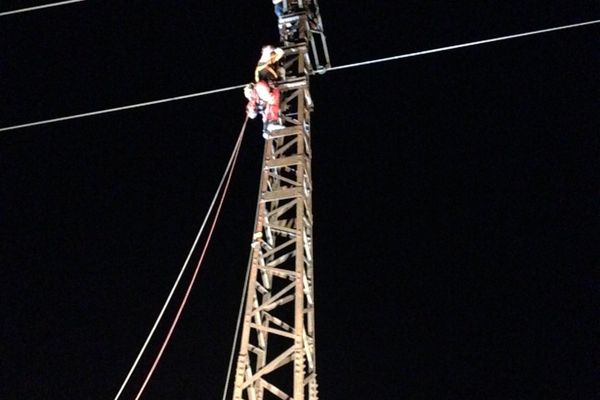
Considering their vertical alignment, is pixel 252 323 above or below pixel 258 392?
above

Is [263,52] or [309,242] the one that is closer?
[309,242]

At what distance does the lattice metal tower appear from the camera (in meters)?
5.92

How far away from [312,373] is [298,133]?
9.95ft

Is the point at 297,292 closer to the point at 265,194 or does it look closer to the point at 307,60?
the point at 265,194

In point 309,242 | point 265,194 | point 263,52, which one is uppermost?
point 263,52

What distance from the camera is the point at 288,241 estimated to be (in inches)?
264

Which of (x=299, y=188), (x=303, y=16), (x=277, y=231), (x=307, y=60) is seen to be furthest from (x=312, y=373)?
(x=303, y=16)

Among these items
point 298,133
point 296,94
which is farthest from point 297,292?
point 296,94

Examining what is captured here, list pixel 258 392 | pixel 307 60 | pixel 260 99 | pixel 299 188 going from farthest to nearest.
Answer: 1. pixel 307 60
2. pixel 260 99
3. pixel 299 188
4. pixel 258 392

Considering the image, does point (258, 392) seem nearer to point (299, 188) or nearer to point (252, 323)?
point (252, 323)

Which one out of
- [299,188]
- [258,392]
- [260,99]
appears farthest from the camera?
[260,99]

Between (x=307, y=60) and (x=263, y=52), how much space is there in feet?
2.14

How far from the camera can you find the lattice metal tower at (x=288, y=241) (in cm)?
592

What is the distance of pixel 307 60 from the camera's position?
7.91m
